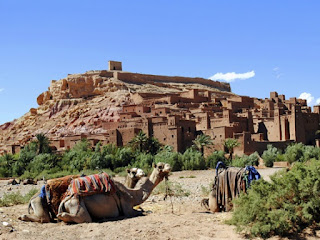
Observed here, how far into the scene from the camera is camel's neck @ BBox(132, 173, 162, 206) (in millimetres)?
10166

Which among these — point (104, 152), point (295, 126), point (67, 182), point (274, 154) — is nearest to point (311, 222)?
point (67, 182)

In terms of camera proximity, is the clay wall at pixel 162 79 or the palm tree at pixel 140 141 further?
the clay wall at pixel 162 79

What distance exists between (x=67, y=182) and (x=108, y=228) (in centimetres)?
157

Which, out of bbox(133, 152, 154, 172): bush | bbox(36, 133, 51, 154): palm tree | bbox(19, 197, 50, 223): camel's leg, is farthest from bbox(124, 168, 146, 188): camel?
bbox(36, 133, 51, 154): palm tree

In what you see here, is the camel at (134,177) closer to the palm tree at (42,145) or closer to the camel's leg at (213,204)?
the camel's leg at (213,204)

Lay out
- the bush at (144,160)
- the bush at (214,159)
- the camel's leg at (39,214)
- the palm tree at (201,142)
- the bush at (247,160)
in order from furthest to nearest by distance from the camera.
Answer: the palm tree at (201,142) → the bush at (214,159) → the bush at (144,160) → the bush at (247,160) → the camel's leg at (39,214)

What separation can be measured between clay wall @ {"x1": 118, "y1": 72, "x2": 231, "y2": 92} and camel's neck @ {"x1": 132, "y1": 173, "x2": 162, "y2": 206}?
194ft

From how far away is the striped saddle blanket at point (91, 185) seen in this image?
9.49 metres

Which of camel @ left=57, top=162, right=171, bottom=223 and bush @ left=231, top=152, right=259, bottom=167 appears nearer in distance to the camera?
camel @ left=57, top=162, right=171, bottom=223

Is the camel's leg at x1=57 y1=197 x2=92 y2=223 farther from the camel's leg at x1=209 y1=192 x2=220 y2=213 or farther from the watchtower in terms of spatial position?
the watchtower

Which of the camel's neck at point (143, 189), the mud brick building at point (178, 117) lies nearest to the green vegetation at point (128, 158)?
the mud brick building at point (178, 117)

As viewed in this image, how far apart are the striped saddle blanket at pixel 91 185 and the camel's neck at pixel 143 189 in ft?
2.05

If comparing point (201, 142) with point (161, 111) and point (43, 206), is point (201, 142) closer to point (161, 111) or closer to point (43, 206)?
point (161, 111)

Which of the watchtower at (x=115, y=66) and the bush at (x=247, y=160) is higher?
the watchtower at (x=115, y=66)
